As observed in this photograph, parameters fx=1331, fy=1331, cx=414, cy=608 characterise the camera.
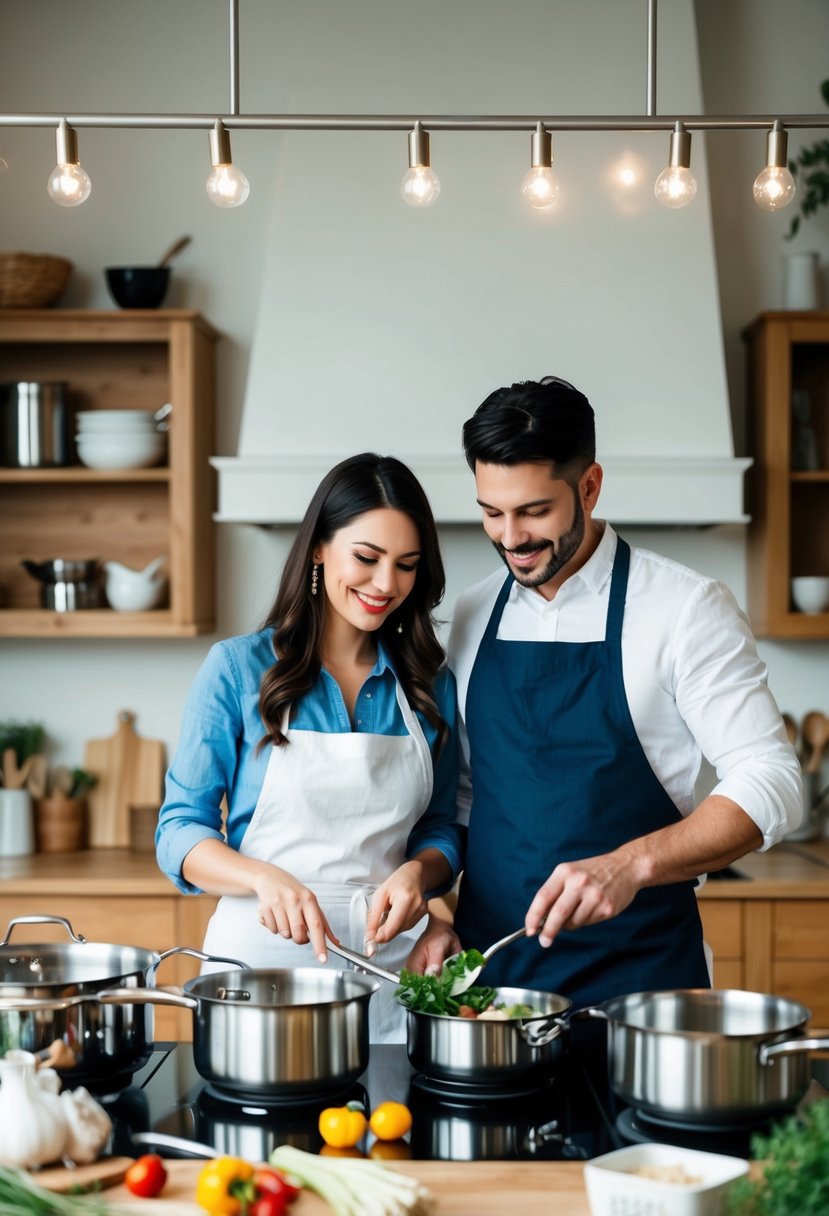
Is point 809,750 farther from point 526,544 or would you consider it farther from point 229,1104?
point 229,1104

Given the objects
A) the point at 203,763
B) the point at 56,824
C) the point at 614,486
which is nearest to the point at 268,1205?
the point at 203,763

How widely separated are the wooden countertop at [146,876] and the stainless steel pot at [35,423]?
1.15 m

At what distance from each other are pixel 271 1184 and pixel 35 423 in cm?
291

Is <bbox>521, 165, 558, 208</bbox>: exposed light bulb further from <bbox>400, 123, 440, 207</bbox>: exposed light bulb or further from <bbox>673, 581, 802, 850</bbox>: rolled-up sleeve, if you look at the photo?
<bbox>673, 581, 802, 850</bbox>: rolled-up sleeve

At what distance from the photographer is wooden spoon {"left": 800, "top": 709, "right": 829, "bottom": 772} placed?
402 centimetres

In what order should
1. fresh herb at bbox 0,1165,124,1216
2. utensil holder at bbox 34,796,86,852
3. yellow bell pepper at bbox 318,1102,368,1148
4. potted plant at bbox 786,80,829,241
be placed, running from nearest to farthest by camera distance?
fresh herb at bbox 0,1165,124,1216
yellow bell pepper at bbox 318,1102,368,1148
potted plant at bbox 786,80,829,241
utensil holder at bbox 34,796,86,852

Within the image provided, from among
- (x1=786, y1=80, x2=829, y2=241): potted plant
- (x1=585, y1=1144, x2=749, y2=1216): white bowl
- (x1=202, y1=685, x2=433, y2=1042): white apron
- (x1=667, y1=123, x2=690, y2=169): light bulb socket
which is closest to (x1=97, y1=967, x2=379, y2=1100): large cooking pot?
(x1=585, y1=1144, x2=749, y2=1216): white bowl

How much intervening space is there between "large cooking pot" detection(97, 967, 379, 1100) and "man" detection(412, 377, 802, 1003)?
1.75ft

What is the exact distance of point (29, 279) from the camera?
150 inches

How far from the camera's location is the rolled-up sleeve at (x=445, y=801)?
7.72 ft

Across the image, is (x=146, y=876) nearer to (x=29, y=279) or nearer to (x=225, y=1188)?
(x=29, y=279)

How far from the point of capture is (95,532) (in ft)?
13.5

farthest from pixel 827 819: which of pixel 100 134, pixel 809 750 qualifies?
pixel 100 134

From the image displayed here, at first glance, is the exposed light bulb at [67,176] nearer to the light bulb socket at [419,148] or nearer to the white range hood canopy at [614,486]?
the light bulb socket at [419,148]
